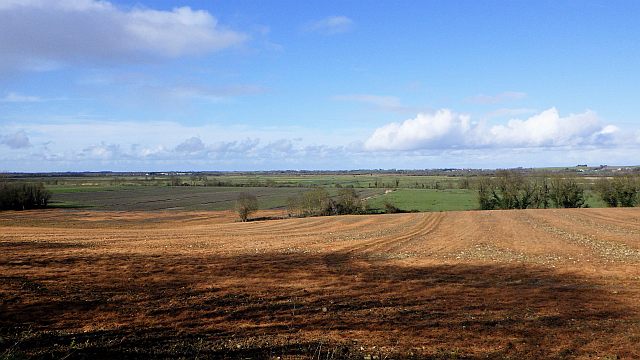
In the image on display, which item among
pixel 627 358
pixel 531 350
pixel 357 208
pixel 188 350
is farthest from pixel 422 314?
pixel 357 208

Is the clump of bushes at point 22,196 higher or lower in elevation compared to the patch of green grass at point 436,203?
higher

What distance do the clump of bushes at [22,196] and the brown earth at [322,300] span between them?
69.2 metres

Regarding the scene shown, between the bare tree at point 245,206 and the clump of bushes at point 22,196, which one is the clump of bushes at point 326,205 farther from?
the clump of bushes at point 22,196

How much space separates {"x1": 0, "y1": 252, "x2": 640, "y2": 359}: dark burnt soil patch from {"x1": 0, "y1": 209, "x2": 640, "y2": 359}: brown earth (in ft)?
0.20

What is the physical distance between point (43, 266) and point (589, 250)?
30439 mm

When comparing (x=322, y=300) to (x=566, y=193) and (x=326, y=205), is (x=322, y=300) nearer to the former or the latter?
(x=326, y=205)

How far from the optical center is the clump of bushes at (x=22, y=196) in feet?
300

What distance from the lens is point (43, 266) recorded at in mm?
22547

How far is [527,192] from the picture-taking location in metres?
79.1

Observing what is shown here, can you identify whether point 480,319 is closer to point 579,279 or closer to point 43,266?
point 579,279

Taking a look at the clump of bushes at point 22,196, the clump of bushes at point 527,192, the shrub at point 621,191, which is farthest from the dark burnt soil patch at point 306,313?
the clump of bushes at point 22,196

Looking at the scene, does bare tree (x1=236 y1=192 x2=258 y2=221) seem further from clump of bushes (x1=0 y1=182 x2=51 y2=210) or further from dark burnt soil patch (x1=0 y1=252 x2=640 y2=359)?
clump of bushes (x1=0 y1=182 x2=51 y2=210)

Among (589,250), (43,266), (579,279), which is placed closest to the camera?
(579,279)

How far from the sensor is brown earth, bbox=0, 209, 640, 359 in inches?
452
